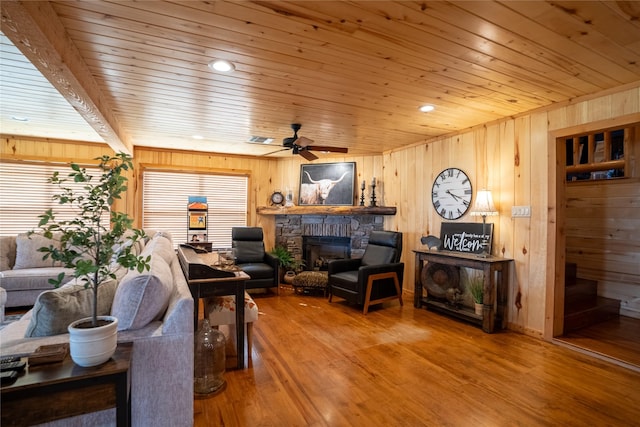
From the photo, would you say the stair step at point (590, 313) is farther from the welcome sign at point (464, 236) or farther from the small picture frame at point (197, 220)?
the small picture frame at point (197, 220)

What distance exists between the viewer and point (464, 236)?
3.88 meters

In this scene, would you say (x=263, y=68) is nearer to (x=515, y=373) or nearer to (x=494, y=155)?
(x=494, y=155)

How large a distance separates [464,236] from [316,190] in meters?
2.74

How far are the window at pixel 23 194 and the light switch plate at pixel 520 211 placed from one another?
558 centimetres

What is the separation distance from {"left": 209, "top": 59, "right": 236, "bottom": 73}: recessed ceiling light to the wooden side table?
6.47ft

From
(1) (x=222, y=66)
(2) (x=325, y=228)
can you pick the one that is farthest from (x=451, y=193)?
(1) (x=222, y=66)

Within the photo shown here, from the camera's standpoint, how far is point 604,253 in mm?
4164

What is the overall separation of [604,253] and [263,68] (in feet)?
15.8

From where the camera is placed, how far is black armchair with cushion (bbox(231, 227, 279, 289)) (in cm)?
468

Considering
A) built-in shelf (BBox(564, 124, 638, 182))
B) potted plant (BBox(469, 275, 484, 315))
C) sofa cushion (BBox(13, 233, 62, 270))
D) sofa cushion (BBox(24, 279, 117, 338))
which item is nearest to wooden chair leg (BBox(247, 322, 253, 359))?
sofa cushion (BBox(24, 279, 117, 338))

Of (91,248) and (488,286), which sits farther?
(488,286)

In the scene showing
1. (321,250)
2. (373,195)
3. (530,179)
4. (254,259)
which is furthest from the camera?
(321,250)

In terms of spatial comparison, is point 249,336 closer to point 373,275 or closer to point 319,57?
point 373,275

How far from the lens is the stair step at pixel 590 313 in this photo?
3.40m
